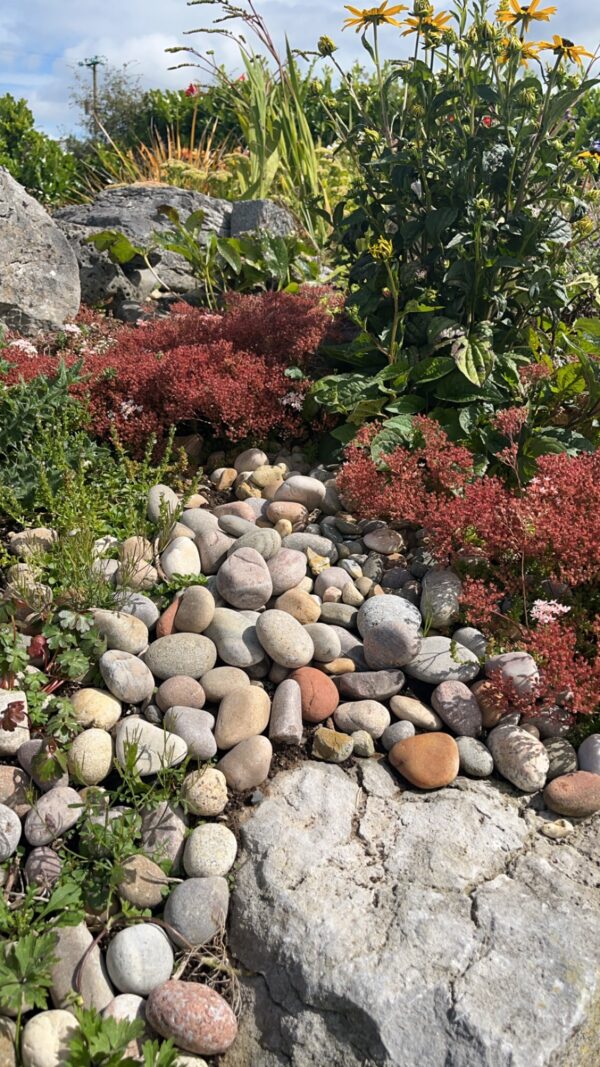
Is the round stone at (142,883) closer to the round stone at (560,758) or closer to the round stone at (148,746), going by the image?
the round stone at (148,746)

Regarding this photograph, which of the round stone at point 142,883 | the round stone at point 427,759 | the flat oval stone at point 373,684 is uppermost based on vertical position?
the flat oval stone at point 373,684

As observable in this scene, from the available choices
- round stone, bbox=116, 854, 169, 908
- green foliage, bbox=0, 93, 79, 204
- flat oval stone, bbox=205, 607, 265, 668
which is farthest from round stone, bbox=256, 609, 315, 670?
green foliage, bbox=0, 93, 79, 204

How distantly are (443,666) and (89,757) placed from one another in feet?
4.32

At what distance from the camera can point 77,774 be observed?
279 centimetres

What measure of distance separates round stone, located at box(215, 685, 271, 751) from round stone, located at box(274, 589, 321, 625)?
44cm

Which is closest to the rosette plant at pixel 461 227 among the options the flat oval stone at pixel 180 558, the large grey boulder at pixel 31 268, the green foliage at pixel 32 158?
the flat oval stone at pixel 180 558

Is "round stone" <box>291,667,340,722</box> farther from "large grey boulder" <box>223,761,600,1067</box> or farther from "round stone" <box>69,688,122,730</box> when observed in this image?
"round stone" <box>69,688,122,730</box>

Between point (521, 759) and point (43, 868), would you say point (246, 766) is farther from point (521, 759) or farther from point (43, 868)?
point (521, 759)

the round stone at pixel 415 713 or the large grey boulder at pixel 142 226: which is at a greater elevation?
the large grey boulder at pixel 142 226

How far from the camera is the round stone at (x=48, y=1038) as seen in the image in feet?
7.42

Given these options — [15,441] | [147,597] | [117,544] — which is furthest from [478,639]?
[15,441]

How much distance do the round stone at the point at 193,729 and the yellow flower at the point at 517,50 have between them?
9.77 feet

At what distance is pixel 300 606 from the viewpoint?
11.3ft

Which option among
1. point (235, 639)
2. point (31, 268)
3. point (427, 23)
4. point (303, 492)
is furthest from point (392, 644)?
point (31, 268)
